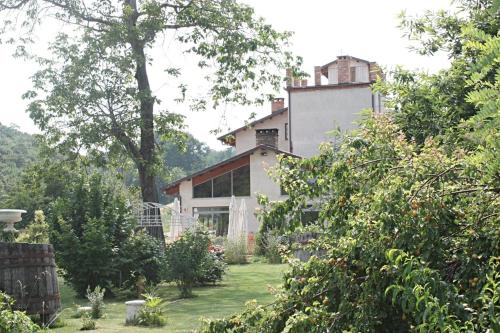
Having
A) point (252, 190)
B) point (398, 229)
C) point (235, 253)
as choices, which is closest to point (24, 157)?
point (252, 190)

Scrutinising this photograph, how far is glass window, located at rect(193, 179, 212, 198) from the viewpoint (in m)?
38.3

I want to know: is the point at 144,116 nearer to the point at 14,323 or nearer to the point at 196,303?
the point at 196,303

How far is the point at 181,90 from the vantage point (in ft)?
80.5

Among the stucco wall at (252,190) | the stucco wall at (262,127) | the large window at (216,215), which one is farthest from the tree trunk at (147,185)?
the stucco wall at (262,127)

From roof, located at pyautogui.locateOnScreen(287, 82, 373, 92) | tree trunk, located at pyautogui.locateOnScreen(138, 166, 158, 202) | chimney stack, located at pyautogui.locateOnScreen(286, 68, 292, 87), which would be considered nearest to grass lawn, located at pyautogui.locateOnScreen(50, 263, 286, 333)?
tree trunk, located at pyautogui.locateOnScreen(138, 166, 158, 202)

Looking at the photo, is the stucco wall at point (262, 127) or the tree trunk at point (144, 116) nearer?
the tree trunk at point (144, 116)

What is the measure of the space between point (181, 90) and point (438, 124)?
63.0ft

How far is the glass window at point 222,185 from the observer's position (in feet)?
125

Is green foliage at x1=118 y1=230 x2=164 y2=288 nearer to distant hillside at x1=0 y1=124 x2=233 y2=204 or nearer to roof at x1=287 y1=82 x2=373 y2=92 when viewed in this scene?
distant hillside at x1=0 y1=124 x2=233 y2=204

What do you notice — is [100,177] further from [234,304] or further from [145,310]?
[145,310]

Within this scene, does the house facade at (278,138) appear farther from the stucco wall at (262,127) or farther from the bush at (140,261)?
the bush at (140,261)

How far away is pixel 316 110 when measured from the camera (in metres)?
43.6

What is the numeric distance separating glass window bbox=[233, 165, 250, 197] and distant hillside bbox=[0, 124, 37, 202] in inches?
1483

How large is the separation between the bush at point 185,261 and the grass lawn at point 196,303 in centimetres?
34
